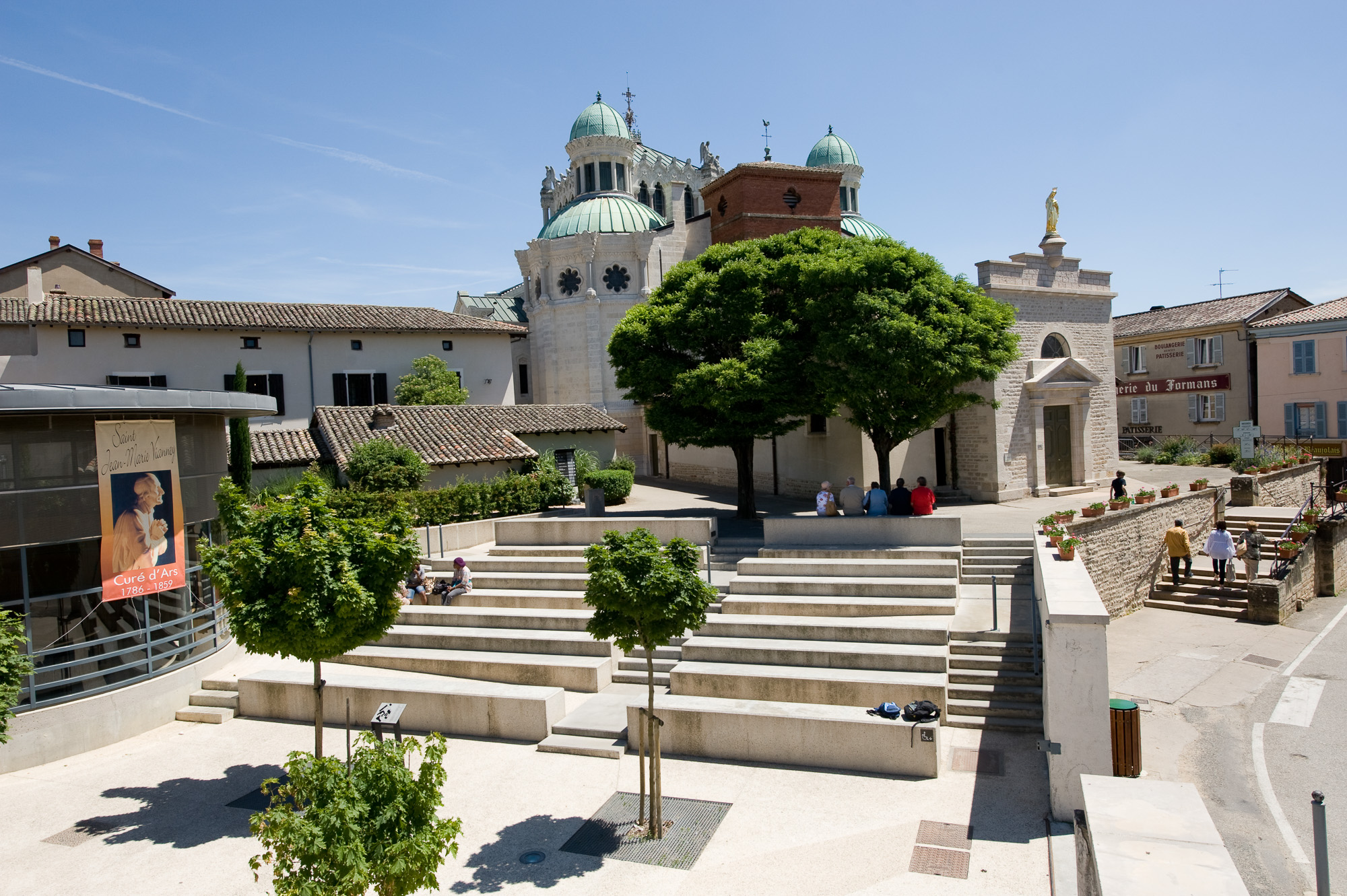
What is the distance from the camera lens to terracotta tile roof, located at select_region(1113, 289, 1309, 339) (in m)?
41.4

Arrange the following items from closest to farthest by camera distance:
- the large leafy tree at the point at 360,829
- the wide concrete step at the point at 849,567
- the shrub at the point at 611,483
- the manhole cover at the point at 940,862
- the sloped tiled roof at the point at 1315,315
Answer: the large leafy tree at the point at 360,829 < the manhole cover at the point at 940,862 < the wide concrete step at the point at 849,567 < the shrub at the point at 611,483 < the sloped tiled roof at the point at 1315,315

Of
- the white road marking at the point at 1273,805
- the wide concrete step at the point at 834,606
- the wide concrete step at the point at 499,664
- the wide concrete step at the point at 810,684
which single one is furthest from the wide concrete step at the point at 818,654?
the white road marking at the point at 1273,805

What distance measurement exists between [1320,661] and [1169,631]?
3.00 meters

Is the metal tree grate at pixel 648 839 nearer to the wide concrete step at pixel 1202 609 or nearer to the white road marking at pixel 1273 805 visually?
the white road marking at pixel 1273 805

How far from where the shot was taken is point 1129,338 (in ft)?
149

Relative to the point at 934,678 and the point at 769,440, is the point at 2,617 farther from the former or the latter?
the point at 769,440

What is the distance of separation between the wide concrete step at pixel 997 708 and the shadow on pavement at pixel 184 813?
10034 millimetres

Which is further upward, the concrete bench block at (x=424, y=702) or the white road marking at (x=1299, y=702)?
the concrete bench block at (x=424, y=702)

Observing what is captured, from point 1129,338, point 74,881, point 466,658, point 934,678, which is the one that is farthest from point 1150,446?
point 74,881

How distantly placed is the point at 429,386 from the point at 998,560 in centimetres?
2316

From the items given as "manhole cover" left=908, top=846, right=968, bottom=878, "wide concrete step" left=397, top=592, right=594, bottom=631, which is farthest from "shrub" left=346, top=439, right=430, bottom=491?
"manhole cover" left=908, top=846, right=968, bottom=878

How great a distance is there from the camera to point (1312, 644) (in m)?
19.3

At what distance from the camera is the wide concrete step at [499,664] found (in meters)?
14.7

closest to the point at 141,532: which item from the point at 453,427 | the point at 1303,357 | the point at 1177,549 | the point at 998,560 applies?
the point at 453,427
